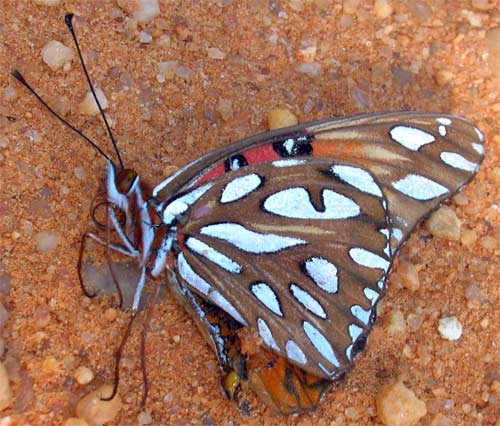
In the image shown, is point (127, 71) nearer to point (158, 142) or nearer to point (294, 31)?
point (158, 142)

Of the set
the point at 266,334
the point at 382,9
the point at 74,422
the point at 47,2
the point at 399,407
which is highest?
the point at 47,2

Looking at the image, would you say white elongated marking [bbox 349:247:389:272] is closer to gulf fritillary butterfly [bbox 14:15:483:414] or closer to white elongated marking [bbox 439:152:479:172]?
gulf fritillary butterfly [bbox 14:15:483:414]

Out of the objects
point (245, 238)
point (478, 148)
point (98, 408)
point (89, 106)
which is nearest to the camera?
point (98, 408)

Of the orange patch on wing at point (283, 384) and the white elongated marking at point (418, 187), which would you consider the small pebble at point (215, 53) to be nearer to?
the white elongated marking at point (418, 187)

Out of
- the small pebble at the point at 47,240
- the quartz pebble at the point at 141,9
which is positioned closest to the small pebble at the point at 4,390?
the small pebble at the point at 47,240

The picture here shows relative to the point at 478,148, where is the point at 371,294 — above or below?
below

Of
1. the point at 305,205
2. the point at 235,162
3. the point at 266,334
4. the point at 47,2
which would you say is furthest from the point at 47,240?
the point at 47,2

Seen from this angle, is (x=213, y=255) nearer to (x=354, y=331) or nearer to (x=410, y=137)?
(x=354, y=331)
